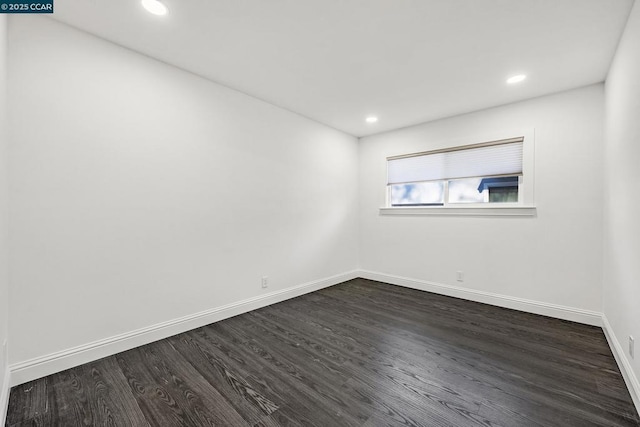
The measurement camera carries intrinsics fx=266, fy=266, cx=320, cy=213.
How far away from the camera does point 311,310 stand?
317cm

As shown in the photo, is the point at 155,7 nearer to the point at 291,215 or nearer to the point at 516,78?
the point at 291,215

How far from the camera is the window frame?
10.2ft

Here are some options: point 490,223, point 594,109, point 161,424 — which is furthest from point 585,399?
point 594,109

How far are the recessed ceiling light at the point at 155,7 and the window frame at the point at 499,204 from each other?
3445mm

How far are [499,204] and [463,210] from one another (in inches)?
16.2

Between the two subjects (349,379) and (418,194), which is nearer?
(349,379)

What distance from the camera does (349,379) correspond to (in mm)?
1865

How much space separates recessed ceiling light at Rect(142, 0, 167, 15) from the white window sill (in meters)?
3.60

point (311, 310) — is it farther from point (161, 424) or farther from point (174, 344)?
point (161, 424)

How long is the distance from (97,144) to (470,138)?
407 cm

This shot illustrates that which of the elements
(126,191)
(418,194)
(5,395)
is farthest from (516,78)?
(5,395)

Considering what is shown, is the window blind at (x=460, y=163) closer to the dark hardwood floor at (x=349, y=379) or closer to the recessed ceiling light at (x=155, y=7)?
the dark hardwood floor at (x=349, y=379)

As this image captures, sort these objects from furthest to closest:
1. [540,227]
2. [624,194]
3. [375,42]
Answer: [540,227] → [375,42] → [624,194]

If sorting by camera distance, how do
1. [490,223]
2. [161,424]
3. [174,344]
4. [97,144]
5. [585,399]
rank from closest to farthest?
[161,424] → [585,399] → [97,144] → [174,344] → [490,223]
